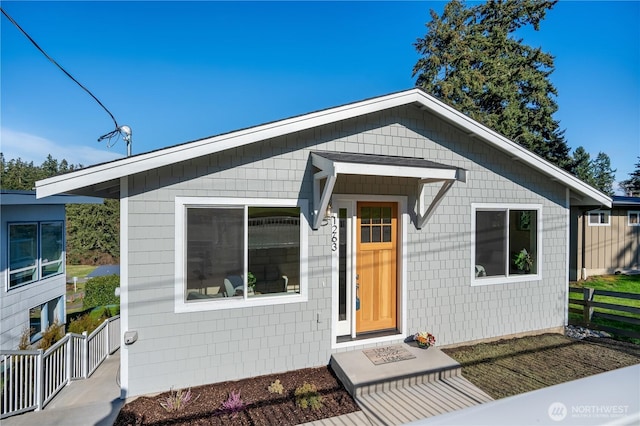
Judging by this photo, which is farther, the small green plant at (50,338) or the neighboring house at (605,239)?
the neighboring house at (605,239)

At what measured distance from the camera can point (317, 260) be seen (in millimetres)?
5148

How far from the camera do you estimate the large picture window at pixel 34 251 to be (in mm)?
7746

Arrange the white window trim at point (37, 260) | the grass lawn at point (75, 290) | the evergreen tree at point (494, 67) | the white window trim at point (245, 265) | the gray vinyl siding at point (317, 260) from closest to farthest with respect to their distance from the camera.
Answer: the gray vinyl siding at point (317, 260)
the white window trim at point (245, 265)
the white window trim at point (37, 260)
the grass lawn at point (75, 290)
the evergreen tree at point (494, 67)

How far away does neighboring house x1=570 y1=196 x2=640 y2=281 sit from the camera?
1291 centimetres

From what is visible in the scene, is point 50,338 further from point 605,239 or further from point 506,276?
point 605,239

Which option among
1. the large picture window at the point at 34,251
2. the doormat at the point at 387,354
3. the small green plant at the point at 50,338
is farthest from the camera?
the large picture window at the point at 34,251

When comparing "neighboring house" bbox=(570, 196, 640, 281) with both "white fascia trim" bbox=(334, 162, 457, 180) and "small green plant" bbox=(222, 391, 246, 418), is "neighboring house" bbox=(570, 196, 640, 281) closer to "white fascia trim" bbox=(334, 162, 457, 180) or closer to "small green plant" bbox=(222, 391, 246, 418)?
"white fascia trim" bbox=(334, 162, 457, 180)

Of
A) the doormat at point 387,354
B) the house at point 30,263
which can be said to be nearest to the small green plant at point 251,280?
the doormat at point 387,354

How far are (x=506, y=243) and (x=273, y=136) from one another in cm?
516

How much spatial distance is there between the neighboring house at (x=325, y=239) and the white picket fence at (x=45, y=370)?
1157mm

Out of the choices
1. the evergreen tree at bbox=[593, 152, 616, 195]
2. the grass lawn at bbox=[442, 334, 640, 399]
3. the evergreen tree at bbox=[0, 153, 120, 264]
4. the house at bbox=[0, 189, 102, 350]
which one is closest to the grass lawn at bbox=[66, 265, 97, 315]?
the evergreen tree at bbox=[0, 153, 120, 264]

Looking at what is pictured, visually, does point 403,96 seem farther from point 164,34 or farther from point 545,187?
point 164,34

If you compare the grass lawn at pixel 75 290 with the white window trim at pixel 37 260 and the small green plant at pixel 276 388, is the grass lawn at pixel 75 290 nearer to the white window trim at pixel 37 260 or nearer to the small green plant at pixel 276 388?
the white window trim at pixel 37 260

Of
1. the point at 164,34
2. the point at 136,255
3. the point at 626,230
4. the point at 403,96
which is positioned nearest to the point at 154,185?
the point at 136,255
